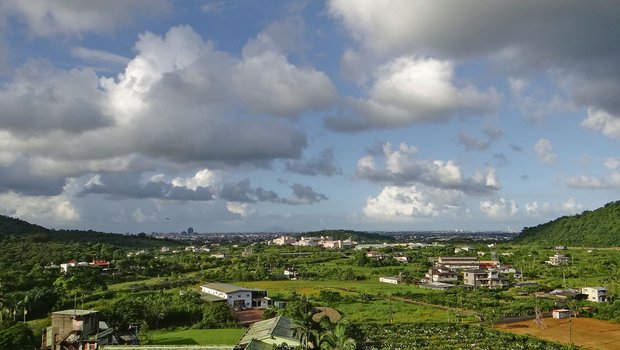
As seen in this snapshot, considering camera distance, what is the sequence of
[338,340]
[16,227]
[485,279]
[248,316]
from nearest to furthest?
[338,340] < [248,316] < [485,279] < [16,227]

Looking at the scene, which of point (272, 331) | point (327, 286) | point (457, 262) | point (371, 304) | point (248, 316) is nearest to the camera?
point (272, 331)

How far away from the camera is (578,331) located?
52844 mm

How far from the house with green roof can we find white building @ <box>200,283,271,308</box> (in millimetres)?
29067

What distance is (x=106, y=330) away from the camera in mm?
36750

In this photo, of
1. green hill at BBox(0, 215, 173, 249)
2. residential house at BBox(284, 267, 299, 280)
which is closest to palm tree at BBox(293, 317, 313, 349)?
residential house at BBox(284, 267, 299, 280)

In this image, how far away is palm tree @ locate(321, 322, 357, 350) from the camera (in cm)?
2881

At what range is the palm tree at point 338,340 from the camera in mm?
28812

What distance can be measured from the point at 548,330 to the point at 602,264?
197 ft

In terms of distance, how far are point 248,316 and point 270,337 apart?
27147mm

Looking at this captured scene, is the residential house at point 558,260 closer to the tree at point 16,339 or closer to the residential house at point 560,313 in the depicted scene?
the residential house at point 560,313

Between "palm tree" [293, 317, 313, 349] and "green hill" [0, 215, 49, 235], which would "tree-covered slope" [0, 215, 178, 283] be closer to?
"green hill" [0, 215, 49, 235]

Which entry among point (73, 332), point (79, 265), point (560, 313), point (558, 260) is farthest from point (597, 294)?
point (79, 265)

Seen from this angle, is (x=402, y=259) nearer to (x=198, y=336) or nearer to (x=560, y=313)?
(x=560, y=313)

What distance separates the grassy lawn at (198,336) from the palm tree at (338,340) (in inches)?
587
